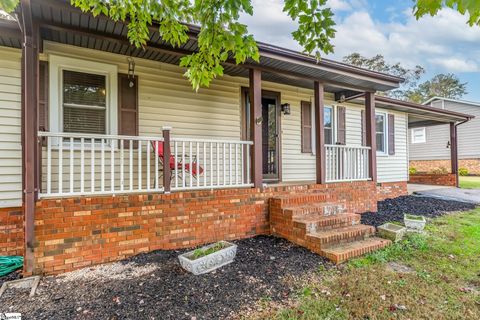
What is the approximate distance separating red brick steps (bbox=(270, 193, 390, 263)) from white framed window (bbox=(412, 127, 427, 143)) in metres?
17.5

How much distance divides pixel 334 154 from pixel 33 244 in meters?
5.46

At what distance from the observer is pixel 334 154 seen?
6008 mm

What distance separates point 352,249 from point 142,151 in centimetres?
379

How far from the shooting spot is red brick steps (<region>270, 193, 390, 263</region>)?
380cm

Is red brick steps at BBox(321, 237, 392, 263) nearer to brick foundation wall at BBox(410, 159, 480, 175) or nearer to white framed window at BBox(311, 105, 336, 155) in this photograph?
white framed window at BBox(311, 105, 336, 155)

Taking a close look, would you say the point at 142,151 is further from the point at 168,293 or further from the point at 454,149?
the point at 454,149

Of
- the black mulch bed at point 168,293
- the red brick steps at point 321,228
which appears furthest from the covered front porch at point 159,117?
the black mulch bed at point 168,293

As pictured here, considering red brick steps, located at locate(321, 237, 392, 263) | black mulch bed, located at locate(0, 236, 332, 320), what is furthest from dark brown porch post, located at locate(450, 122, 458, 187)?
black mulch bed, located at locate(0, 236, 332, 320)

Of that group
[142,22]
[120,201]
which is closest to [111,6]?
[142,22]

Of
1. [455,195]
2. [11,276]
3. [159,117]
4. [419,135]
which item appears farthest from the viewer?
[419,135]

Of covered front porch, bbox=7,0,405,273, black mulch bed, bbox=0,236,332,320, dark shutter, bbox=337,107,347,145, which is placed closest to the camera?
black mulch bed, bbox=0,236,332,320

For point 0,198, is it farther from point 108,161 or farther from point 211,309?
point 211,309

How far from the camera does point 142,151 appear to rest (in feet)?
16.1

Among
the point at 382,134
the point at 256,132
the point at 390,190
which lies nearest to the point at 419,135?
the point at 382,134
